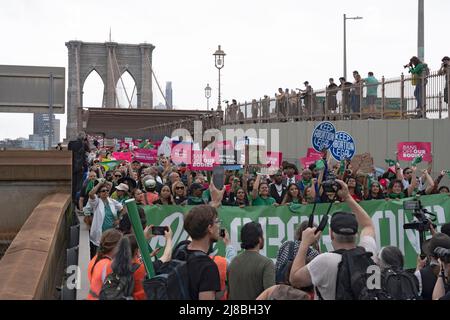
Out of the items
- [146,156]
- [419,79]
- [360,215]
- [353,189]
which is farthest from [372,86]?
[360,215]

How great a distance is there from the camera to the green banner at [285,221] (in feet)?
29.3

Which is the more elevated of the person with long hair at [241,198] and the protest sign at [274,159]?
the protest sign at [274,159]

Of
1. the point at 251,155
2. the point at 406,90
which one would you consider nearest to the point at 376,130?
the point at 406,90

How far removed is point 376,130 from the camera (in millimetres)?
19859

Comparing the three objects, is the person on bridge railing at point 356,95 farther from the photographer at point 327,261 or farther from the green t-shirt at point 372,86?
the photographer at point 327,261

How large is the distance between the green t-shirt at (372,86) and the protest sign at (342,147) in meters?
7.36

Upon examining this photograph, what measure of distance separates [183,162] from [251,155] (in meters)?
1.81

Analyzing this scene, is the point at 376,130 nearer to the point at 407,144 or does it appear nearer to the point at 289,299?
the point at 407,144

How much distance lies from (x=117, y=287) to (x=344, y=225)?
54.1 inches

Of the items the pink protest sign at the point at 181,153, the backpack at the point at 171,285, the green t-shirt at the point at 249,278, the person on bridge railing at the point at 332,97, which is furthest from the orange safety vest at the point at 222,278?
the person on bridge railing at the point at 332,97

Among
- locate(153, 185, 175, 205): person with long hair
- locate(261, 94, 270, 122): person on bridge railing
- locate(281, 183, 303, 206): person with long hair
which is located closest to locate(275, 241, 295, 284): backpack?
locate(153, 185, 175, 205): person with long hair

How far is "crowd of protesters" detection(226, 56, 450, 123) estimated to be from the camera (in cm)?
1856

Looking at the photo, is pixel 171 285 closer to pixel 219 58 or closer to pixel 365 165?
pixel 365 165
